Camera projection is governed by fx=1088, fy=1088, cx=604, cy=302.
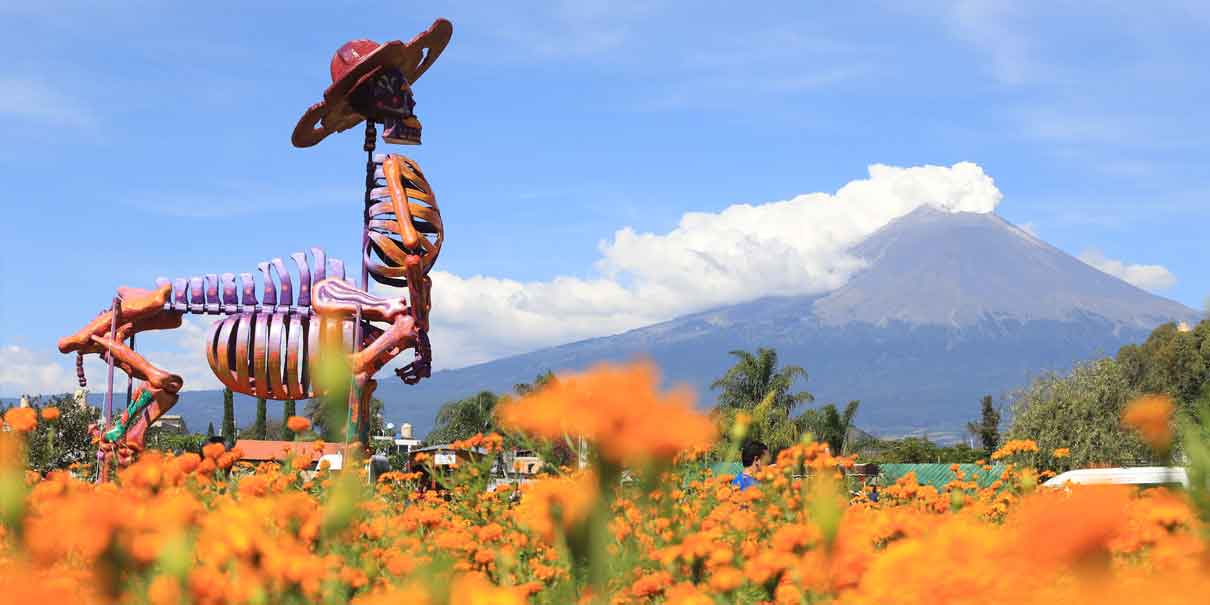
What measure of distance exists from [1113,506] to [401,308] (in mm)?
16796

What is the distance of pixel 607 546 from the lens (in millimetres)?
1860

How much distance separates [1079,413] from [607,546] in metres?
45.1

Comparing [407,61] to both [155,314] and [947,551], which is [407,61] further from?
[947,551]

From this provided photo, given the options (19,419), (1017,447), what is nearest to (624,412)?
(19,419)

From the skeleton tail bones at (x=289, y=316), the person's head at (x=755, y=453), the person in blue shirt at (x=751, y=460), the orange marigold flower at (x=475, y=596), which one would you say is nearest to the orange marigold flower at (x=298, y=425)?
the orange marigold flower at (x=475, y=596)

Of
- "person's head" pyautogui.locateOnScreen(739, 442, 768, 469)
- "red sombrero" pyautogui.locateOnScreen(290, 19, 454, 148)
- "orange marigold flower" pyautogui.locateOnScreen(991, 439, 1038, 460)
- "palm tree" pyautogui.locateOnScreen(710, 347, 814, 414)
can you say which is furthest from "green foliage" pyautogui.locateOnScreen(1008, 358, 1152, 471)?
"orange marigold flower" pyautogui.locateOnScreen(991, 439, 1038, 460)

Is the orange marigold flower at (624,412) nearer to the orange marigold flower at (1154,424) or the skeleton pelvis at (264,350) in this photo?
the orange marigold flower at (1154,424)

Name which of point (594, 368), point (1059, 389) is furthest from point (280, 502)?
point (1059, 389)

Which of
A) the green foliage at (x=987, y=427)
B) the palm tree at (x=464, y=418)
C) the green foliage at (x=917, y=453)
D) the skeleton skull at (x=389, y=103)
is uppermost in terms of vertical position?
the skeleton skull at (x=389, y=103)

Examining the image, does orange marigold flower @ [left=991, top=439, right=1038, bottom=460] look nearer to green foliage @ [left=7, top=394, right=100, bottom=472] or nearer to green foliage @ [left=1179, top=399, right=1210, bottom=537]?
green foliage @ [left=1179, top=399, right=1210, bottom=537]

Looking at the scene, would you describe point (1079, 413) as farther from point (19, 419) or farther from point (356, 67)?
point (19, 419)

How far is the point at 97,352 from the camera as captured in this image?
18.5 m

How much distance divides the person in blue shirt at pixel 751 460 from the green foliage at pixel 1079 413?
3473cm

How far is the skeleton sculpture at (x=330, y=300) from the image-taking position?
57.5 feet
